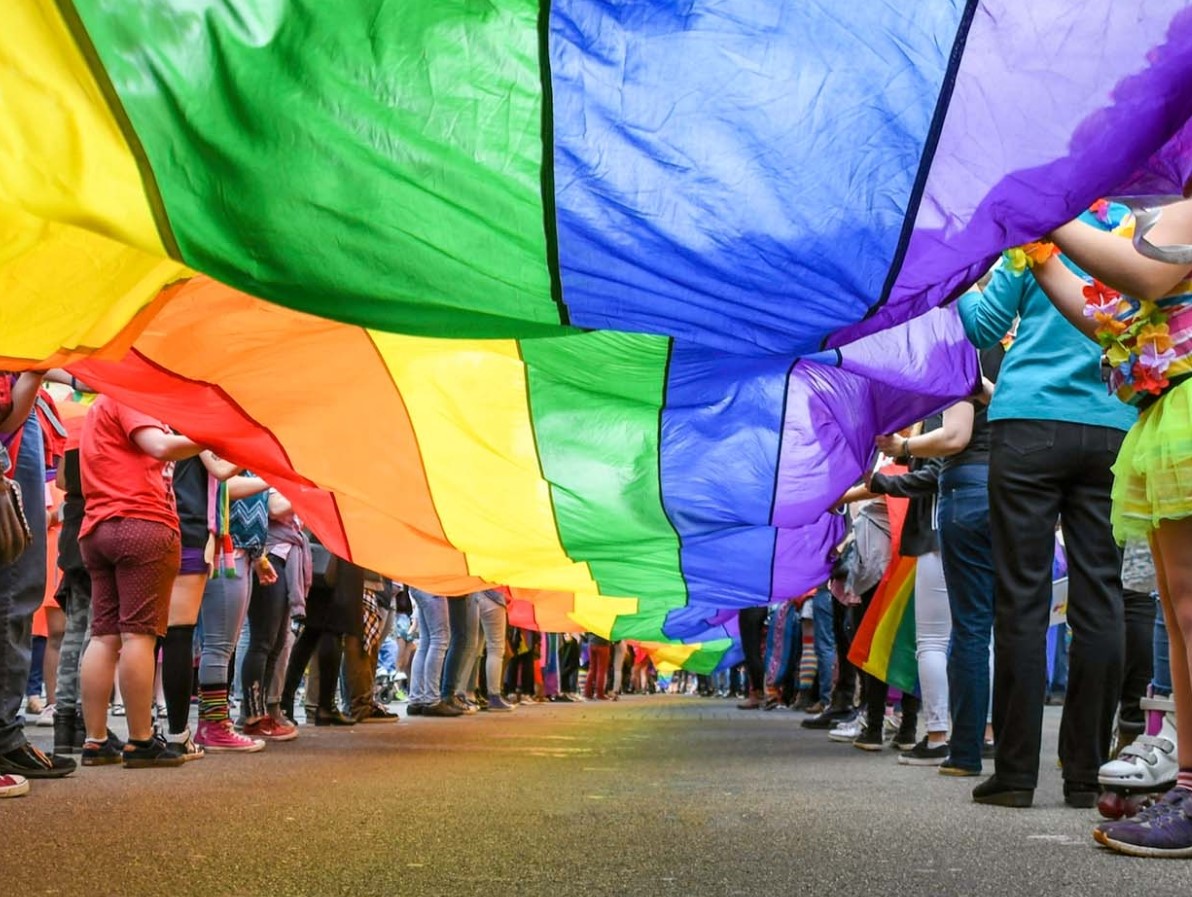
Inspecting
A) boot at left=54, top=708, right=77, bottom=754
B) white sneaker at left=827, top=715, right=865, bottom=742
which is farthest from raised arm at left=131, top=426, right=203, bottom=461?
white sneaker at left=827, top=715, right=865, bottom=742

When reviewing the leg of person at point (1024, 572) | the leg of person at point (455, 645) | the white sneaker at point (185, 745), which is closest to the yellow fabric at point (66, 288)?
the leg of person at point (1024, 572)

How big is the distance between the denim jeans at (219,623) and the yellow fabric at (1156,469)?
4269 mm

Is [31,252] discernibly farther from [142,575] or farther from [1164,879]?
[1164,879]

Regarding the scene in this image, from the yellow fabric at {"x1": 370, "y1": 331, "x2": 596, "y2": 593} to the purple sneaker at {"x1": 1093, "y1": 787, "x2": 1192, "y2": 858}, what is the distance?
2366mm

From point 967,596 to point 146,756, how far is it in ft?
10.5

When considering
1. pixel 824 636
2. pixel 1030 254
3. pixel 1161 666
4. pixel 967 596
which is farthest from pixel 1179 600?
pixel 824 636

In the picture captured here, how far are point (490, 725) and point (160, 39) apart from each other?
698 cm

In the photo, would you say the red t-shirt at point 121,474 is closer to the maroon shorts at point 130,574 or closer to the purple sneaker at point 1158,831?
the maroon shorts at point 130,574

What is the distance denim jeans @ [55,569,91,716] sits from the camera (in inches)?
225

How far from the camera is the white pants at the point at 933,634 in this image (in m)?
5.77

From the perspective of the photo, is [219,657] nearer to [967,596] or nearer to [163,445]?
[163,445]

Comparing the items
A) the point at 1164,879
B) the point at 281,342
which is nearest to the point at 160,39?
the point at 281,342

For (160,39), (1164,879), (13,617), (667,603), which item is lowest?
Answer: (1164,879)

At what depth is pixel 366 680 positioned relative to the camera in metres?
9.38
